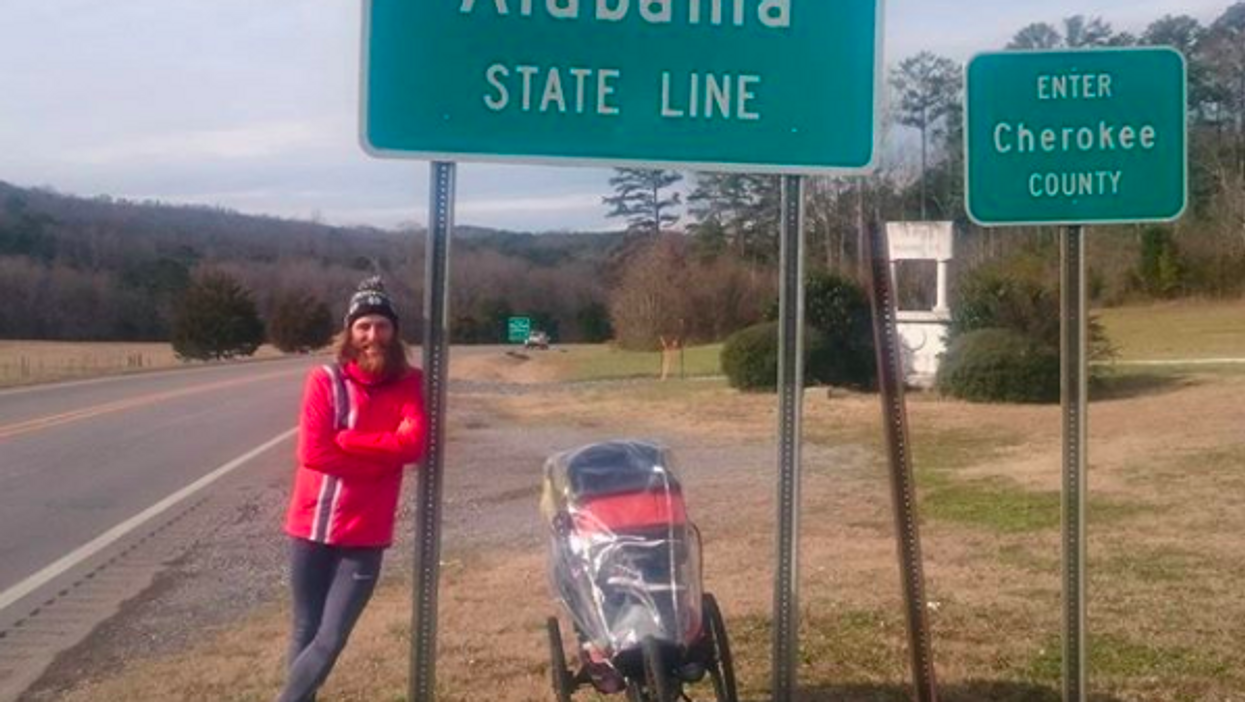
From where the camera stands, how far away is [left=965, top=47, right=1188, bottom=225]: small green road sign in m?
5.02

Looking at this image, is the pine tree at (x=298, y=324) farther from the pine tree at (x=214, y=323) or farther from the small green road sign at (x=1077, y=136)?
the small green road sign at (x=1077, y=136)

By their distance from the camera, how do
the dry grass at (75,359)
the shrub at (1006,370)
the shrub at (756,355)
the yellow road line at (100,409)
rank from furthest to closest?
the dry grass at (75,359), the shrub at (756,355), the shrub at (1006,370), the yellow road line at (100,409)

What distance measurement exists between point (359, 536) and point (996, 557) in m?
5.63

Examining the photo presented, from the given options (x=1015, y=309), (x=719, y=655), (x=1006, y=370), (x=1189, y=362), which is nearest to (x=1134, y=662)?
(x=719, y=655)

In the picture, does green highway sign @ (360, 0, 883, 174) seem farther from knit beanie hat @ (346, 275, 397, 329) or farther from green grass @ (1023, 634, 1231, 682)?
green grass @ (1023, 634, 1231, 682)

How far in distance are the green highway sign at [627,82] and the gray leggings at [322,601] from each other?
1745 mm

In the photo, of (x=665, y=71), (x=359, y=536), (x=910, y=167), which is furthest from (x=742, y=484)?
(x=910, y=167)

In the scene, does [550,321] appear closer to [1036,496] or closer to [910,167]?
[910,167]

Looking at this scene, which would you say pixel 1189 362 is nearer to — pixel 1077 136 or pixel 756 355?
pixel 756 355

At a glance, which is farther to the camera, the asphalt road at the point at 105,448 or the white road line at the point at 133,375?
the white road line at the point at 133,375

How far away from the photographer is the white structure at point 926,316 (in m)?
27.0

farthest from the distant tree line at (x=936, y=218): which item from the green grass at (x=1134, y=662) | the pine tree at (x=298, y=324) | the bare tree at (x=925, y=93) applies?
the pine tree at (x=298, y=324)

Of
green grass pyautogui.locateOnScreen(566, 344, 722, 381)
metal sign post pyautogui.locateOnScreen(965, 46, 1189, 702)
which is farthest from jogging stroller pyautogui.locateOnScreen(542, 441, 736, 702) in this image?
green grass pyautogui.locateOnScreen(566, 344, 722, 381)

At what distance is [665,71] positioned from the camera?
391 cm
